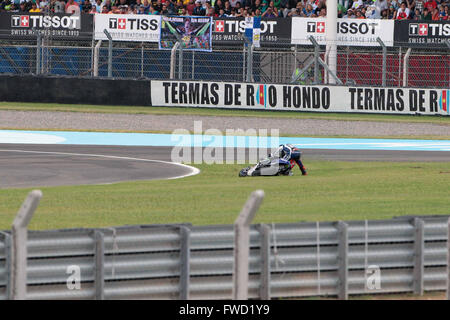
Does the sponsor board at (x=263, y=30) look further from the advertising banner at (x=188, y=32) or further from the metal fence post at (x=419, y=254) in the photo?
the metal fence post at (x=419, y=254)

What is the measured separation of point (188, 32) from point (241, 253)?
21.6 m

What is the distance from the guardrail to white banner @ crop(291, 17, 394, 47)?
2137 centimetres

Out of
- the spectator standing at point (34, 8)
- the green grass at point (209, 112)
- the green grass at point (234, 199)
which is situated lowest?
the green grass at point (234, 199)

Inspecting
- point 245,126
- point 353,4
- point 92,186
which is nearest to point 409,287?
point 92,186

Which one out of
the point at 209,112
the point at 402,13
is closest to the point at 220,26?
the point at 209,112

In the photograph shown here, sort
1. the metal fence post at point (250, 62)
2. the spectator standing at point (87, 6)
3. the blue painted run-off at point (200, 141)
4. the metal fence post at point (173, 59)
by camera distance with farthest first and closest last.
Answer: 1. the spectator standing at point (87, 6)
2. the metal fence post at point (173, 59)
3. the metal fence post at point (250, 62)
4. the blue painted run-off at point (200, 141)

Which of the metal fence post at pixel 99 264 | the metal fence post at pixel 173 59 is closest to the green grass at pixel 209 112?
the metal fence post at pixel 173 59

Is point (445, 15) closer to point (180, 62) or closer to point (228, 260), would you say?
point (180, 62)

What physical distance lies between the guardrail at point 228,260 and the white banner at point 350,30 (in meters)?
21.4

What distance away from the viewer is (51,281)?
6918 mm

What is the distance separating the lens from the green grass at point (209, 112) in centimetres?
2727

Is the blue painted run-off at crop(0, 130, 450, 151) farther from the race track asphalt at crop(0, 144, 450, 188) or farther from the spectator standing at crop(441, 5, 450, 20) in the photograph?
the spectator standing at crop(441, 5, 450, 20)

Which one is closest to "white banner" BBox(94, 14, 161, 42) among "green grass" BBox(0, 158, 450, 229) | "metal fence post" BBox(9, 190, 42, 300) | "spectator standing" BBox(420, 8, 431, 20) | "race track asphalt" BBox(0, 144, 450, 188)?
"race track asphalt" BBox(0, 144, 450, 188)

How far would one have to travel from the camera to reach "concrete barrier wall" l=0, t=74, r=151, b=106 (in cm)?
2781
